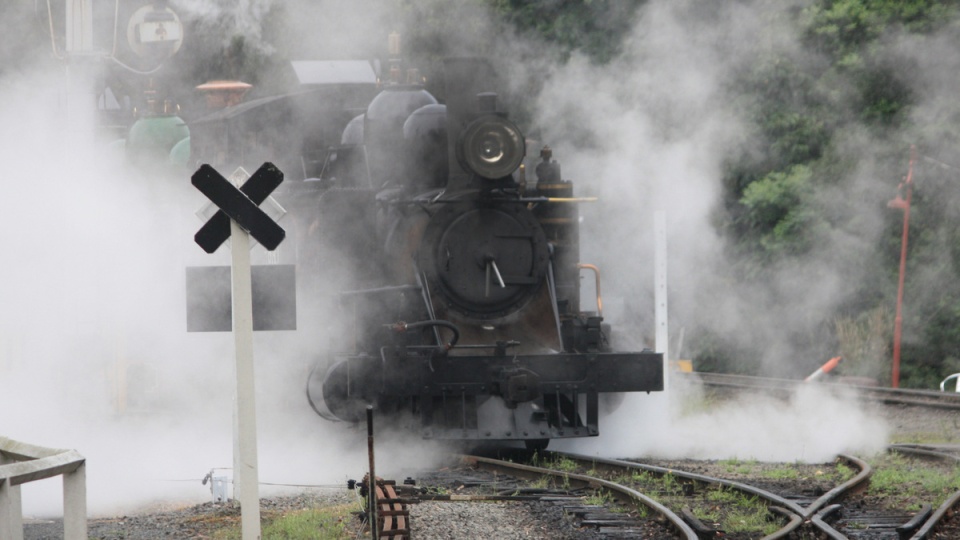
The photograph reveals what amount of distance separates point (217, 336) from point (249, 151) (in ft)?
6.59

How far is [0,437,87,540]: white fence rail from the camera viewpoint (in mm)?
4387

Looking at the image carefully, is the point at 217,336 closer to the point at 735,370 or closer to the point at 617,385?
the point at 617,385

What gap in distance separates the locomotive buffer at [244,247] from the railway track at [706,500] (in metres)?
1.72

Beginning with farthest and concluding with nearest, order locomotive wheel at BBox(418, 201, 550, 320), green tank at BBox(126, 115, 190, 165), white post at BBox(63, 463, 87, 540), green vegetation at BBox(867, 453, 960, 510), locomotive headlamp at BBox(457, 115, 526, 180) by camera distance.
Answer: green tank at BBox(126, 115, 190, 165), locomotive wheel at BBox(418, 201, 550, 320), locomotive headlamp at BBox(457, 115, 526, 180), green vegetation at BBox(867, 453, 960, 510), white post at BBox(63, 463, 87, 540)

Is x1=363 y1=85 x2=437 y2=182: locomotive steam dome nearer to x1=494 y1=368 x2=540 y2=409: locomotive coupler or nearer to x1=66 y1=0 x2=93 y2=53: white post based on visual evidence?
x1=494 y1=368 x2=540 y2=409: locomotive coupler

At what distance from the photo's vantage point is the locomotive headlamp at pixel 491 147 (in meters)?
9.64

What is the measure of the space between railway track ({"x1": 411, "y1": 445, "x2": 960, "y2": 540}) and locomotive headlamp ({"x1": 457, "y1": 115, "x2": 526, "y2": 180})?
2116 mm

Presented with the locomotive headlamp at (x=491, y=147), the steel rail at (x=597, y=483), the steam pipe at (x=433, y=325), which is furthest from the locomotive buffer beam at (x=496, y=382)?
the locomotive headlamp at (x=491, y=147)

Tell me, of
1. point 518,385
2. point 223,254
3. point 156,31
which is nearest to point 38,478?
point 518,385

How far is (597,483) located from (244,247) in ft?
10.2

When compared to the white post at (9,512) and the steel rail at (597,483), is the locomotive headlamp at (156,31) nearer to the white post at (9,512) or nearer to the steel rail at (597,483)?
the steel rail at (597,483)

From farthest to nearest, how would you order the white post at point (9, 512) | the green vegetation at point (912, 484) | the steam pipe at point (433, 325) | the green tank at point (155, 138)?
the green tank at point (155, 138)
the steam pipe at point (433, 325)
the green vegetation at point (912, 484)
the white post at point (9, 512)

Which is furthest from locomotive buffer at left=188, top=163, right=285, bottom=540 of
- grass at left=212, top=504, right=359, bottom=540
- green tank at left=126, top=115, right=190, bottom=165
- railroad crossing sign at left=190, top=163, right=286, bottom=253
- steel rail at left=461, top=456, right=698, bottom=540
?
green tank at left=126, top=115, right=190, bottom=165

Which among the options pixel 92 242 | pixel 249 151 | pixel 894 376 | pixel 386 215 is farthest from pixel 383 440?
pixel 894 376
